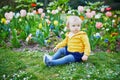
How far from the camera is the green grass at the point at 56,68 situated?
15.5 ft

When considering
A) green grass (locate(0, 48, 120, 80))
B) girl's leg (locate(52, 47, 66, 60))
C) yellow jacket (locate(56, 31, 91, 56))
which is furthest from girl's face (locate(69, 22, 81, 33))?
green grass (locate(0, 48, 120, 80))

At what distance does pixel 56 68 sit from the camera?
198 inches

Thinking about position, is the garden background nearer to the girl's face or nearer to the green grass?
the green grass

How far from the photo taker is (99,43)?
20.2 feet

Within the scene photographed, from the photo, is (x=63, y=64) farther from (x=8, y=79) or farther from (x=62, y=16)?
(x=62, y=16)

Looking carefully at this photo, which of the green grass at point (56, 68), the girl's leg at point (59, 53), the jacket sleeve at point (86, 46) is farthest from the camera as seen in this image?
the girl's leg at point (59, 53)

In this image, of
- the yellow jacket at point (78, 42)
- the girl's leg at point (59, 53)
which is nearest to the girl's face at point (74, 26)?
the yellow jacket at point (78, 42)

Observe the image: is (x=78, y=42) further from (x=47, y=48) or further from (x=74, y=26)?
(x=47, y=48)

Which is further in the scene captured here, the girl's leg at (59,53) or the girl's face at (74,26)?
the girl's leg at (59,53)

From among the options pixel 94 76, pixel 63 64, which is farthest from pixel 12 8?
pixel 94 76

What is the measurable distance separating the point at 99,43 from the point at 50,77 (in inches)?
68.2

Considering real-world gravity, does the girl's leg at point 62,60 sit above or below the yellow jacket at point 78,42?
below

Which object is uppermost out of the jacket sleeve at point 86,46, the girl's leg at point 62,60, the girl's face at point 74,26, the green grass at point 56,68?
the girl's face at point 74,26

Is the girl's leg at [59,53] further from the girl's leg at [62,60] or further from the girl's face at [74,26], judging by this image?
the girl's face at [74,26]
